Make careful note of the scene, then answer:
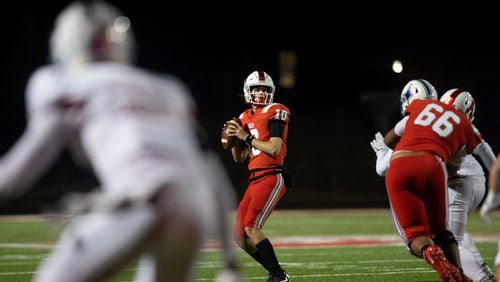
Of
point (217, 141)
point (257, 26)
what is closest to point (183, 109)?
point (217, 141)

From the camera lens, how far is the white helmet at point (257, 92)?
8.50 meters

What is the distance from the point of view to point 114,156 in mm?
3252

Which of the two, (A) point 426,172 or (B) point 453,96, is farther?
(B) point 453,96

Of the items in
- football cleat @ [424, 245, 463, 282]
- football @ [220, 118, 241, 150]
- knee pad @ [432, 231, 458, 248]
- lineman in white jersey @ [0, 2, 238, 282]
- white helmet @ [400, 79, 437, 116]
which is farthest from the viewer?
football @ [220, 118, 241, 150]

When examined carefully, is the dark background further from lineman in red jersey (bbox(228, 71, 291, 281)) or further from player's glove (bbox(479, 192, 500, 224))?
player's glove (bbox(479, 192, 500, 224))

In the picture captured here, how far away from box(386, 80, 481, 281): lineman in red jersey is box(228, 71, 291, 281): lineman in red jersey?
1497 mm

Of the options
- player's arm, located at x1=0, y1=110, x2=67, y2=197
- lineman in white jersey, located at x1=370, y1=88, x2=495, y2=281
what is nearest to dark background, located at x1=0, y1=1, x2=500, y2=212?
lineman in white jersey, located at x1=370, y1=88, x2=495, y2=281

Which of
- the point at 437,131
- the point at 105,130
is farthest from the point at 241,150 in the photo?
the point at 105,130

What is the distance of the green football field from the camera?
8.84m

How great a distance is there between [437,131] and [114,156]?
3720 millimetres

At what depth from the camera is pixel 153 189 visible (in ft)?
10.5

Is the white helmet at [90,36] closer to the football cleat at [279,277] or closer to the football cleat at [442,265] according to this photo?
the football cleat at [442,265]

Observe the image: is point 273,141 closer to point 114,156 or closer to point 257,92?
point 257,92

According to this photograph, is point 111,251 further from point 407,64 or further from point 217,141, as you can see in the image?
point 407,64
